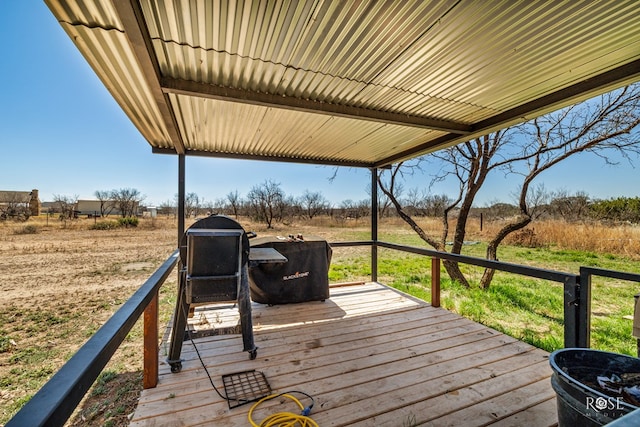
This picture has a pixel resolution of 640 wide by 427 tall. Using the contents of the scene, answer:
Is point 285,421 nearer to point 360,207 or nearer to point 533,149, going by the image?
point 533,149

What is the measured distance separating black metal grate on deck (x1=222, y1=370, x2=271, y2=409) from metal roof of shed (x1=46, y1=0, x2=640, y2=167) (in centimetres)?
238

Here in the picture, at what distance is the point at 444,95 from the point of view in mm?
2607

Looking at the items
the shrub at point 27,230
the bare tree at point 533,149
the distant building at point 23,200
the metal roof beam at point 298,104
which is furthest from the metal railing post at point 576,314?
the distant building at point 23,200

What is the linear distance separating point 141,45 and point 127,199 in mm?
30384

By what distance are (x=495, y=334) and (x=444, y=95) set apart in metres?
2.66

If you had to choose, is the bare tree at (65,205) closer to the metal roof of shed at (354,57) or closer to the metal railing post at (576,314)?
the metal roof of shed at (354,57)

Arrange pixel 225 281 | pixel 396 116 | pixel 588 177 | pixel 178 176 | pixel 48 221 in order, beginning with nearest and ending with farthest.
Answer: pixel 225 281 < pixel 396 116 < pixel 178 176 < pixel 588 177 < pixel 48 221

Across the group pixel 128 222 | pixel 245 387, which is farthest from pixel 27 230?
pixel 245 387

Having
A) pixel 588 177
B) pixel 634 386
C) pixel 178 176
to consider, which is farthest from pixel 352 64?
pixel 588 177

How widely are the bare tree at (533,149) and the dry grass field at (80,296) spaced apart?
8.72ft

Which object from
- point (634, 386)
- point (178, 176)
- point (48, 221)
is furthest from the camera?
point (48, 221)

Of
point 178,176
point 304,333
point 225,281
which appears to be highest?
point 178,176

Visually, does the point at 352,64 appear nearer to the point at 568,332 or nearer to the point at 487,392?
the point at 487,392

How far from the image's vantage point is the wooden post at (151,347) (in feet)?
6.57
